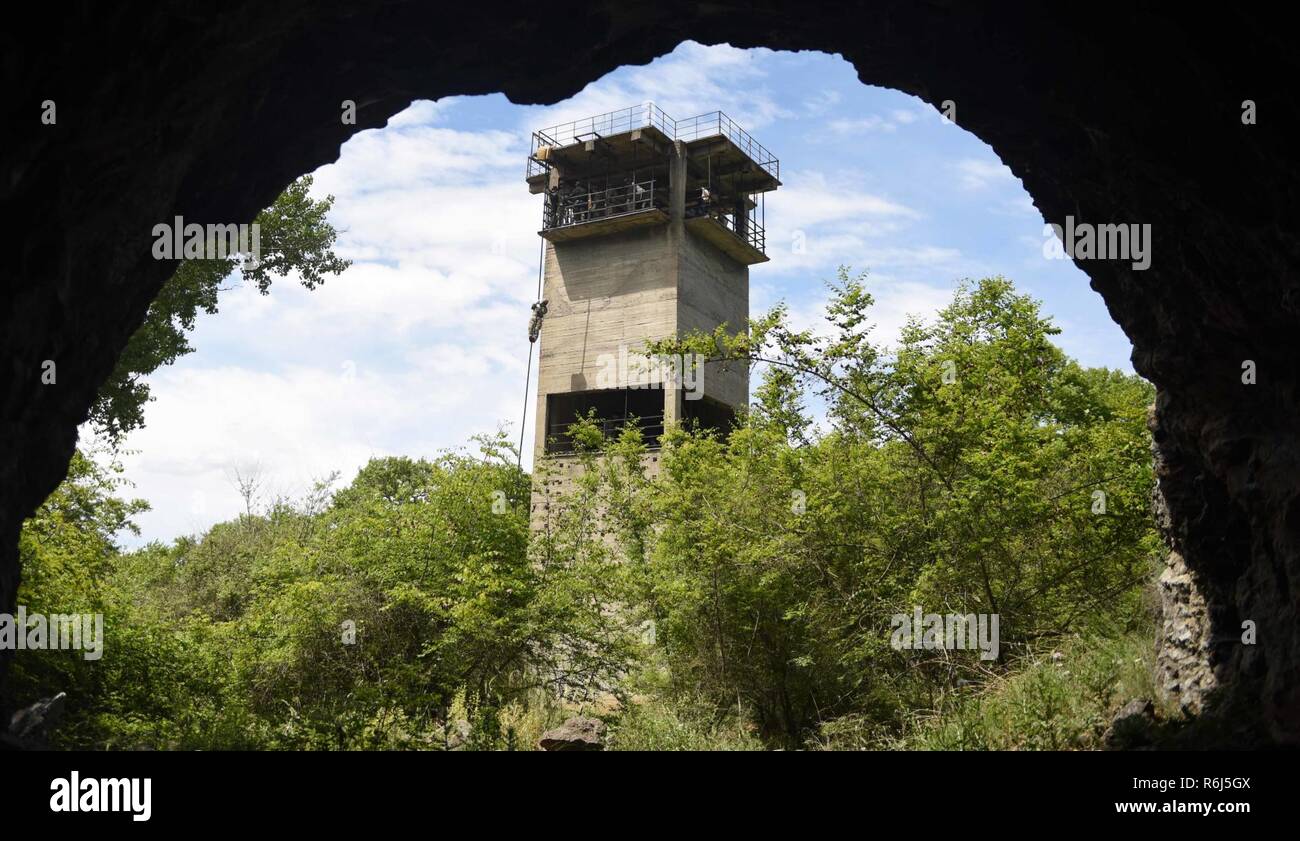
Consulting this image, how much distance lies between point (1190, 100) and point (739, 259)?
102ft

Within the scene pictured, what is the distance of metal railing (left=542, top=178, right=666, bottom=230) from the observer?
116 ft

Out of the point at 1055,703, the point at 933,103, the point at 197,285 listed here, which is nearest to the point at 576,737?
the point at 1055,703

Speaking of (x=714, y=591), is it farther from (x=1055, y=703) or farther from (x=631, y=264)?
(x=631, y=264)

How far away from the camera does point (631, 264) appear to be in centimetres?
3538

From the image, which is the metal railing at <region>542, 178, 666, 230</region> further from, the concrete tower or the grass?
the grass

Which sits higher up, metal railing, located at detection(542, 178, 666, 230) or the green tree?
metal railing, located at detection(542, 178, 666, 230)

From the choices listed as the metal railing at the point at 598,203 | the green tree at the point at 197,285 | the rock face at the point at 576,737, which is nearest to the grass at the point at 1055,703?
the rock face at the point at 576,737

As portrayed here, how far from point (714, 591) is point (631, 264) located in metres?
20.6

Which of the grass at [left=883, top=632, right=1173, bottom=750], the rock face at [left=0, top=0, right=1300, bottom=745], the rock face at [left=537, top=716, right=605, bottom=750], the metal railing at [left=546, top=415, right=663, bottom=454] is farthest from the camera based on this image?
the metal railing at [left=546, top=415, right=663, bottom=454]

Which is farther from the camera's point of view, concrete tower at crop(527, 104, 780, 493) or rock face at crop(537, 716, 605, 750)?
concrete tower at crop(527, 104, 780, 493)

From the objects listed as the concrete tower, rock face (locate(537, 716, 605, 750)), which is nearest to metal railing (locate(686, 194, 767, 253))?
the concrete tower

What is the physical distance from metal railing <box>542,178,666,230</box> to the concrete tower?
2.0 inches
